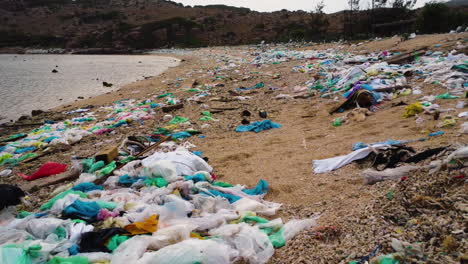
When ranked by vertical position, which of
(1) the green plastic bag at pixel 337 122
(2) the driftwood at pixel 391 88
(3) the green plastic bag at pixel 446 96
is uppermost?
(2) the driftwood at pixel 391 88

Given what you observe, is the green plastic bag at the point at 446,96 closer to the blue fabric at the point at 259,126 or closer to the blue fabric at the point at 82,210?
the blue fabric at the point at 259,126

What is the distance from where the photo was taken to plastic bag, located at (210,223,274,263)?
2.10 metres

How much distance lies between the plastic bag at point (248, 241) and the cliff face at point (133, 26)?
35147 mm

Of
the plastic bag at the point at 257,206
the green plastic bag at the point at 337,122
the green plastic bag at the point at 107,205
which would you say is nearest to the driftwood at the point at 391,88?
the green plastic bag at the point at 337,122

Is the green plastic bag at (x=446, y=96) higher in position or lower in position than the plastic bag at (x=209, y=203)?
higher

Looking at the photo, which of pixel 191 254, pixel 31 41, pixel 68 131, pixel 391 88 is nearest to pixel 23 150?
pixel 68 131

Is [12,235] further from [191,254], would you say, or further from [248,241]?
[248,241]

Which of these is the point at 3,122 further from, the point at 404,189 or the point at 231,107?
the point at 404,189

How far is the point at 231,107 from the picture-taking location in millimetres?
7480

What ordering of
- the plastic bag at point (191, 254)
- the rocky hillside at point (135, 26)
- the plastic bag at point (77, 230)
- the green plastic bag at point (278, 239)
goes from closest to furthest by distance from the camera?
the plastic bag at point (191, 254)
the green plastic bag at point (278, 239)
the plastic bag at point (77, 230)
the rocky hillside at point (135, 26)

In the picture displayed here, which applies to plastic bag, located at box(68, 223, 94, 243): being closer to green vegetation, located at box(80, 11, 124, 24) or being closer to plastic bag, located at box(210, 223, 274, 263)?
plastic bag, located at box(210, 223, 274, 263)

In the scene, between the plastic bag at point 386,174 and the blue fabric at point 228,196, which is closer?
the plastic bag at point 386,174

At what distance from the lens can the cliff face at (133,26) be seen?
1820 inches

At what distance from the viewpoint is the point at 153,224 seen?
2457 millimetres
